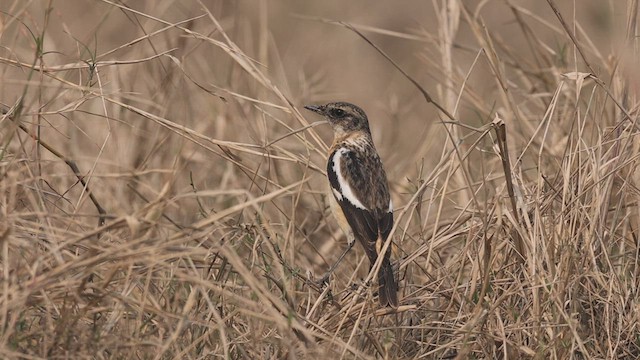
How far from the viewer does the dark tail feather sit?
16.5ft

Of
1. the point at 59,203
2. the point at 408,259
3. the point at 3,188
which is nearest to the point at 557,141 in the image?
the point at 408,259

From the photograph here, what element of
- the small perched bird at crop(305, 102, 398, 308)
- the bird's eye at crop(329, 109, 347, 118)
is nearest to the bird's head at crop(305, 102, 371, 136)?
the bird's eye at crop(329, 109, 347, 118)

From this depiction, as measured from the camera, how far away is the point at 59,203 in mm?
5613

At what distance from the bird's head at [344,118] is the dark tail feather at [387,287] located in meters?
2.06

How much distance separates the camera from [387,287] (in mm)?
5102

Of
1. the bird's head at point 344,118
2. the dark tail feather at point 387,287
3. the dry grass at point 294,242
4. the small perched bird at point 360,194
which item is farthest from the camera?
the bird's head at point 344,118

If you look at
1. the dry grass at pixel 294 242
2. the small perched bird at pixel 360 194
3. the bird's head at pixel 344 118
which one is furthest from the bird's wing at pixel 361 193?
the bird's head at pixel 344 118

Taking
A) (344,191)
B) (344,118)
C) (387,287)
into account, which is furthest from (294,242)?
(344,118)

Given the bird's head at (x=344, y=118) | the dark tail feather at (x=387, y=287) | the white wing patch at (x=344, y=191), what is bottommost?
the dark tail feather at (x=387, y=287)

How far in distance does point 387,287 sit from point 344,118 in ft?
7.56

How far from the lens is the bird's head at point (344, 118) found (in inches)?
283

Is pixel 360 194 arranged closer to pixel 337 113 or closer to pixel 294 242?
pixel 294 242

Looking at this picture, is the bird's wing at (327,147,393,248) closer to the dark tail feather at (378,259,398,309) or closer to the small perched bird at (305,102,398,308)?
the small perched bird at (305,102,398,308)

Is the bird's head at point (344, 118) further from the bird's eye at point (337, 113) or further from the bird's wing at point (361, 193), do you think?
the bird's wing at point (361, 193)
